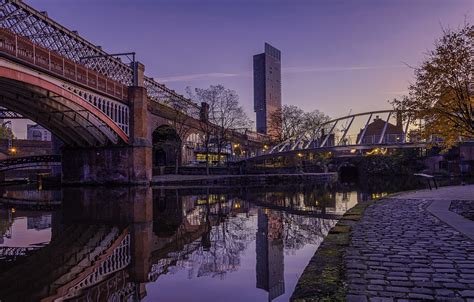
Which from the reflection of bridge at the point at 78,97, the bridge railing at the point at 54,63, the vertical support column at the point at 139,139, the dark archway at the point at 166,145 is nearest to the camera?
the bridge railing at the point at 54,63

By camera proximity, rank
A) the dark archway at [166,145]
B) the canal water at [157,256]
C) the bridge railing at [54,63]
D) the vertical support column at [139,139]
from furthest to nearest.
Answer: the dark archway at [166,145]
the vertical support column at [139,139]
the bridge railing at [54,63]
the canal water at [157,256]

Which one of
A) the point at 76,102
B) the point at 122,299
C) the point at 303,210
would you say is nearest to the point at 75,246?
the point at 122,299

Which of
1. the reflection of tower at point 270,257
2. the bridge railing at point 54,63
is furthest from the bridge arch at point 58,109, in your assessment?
the reflection of tower at point 270,257

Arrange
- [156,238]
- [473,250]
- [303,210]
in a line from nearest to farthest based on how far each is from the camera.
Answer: [473,250] < [156,238] < [303,210]

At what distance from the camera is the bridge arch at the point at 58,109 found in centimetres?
2647

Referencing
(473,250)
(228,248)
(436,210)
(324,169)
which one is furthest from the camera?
(324,169)

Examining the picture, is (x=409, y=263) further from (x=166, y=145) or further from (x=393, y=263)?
(x=166, y=145)

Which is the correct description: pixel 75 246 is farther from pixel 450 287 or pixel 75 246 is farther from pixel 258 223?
pixel 450 287

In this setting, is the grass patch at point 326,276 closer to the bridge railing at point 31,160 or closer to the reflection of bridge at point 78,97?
the reflection of bridge at point 78,97

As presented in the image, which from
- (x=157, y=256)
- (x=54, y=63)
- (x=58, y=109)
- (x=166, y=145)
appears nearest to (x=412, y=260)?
(x=157, y=256)

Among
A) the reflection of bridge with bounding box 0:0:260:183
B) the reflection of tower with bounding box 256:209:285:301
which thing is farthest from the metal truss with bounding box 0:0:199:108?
the reflection of tower with bounding box 256:209:285:301

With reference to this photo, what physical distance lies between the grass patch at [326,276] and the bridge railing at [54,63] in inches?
912

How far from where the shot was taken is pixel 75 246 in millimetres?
9938

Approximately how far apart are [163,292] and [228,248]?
11.0 feet
